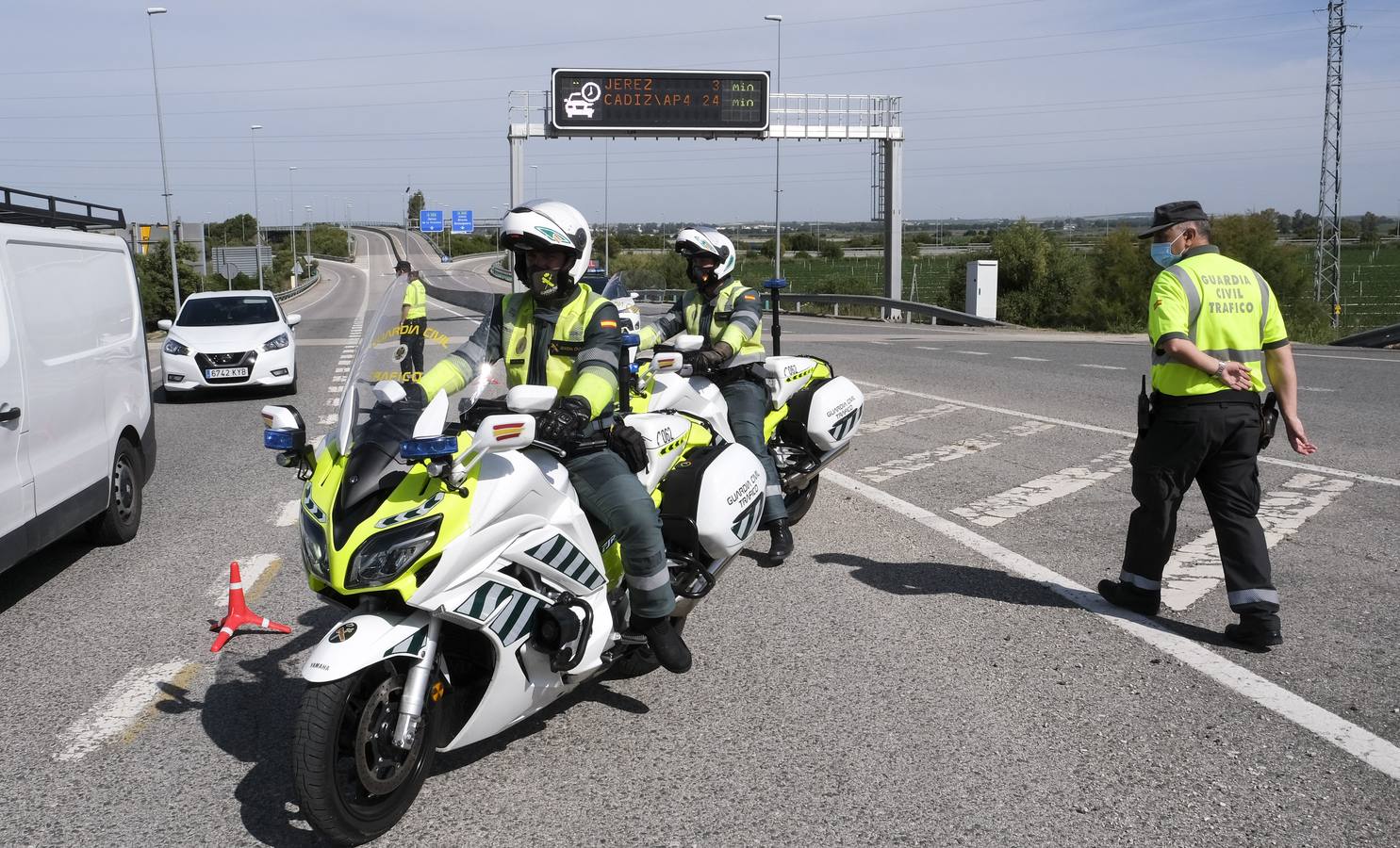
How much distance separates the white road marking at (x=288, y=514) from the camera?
27.3 feet

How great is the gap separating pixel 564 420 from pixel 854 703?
1718mm

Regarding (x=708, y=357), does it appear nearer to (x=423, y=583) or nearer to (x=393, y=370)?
(x=393, y=370)

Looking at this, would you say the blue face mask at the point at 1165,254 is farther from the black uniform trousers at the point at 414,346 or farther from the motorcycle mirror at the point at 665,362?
the black uniform trousers at the point at 414,346

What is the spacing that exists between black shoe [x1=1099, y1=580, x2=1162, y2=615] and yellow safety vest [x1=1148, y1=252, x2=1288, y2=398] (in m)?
1.00

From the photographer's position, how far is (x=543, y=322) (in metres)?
4.64

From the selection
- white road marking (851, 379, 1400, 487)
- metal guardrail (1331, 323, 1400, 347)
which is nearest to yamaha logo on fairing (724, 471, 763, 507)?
white road marking (851, 379, 1400, 487)

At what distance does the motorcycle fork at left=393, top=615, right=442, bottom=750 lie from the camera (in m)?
3.59

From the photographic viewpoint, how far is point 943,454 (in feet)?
35.0

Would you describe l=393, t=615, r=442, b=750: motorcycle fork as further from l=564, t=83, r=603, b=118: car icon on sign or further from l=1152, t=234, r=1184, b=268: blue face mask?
l=564, t=83, r=603, b=118: car icon on sign

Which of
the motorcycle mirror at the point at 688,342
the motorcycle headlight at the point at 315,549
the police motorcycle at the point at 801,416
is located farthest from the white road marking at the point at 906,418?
the motorcycle headlight at the point at 315,549

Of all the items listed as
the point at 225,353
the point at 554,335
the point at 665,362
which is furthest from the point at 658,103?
the point at 554,335

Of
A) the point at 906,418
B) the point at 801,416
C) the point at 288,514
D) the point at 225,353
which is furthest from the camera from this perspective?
the point at 225,353

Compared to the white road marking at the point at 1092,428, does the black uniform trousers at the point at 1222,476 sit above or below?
above

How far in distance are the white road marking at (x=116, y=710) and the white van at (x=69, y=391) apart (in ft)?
4.04
